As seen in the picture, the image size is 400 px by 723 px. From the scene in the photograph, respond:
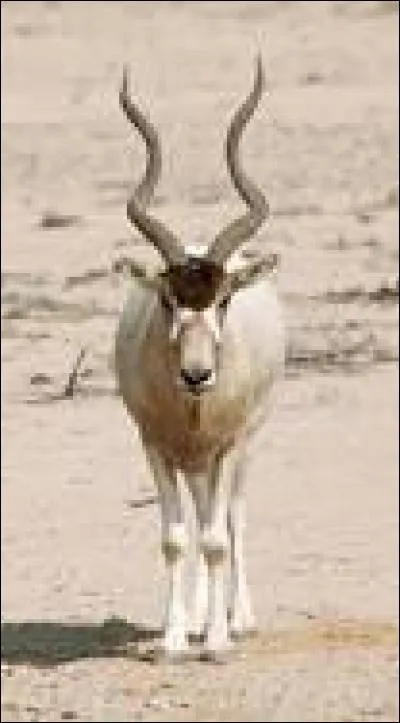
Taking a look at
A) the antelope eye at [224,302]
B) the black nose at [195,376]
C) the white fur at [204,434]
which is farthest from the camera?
the white fur at [204,434]

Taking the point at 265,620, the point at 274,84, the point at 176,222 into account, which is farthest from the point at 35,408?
the point at 274,84

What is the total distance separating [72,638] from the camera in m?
11.5

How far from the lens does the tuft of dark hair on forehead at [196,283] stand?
1068 cm

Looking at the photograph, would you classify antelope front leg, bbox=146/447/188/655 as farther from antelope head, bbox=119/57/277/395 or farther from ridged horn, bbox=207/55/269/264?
ridged horn, bbox=207/55/269/264

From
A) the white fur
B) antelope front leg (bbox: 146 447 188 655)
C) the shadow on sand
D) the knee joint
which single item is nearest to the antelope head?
the white fur

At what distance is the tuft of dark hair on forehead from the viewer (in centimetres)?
1068

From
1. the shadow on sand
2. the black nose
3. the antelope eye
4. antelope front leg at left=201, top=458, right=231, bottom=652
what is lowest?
the shadow on sand

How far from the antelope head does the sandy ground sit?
3.78 ft

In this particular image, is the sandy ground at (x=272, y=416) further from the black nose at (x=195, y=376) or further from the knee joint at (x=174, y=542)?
the black nose at (x=195, y=376)

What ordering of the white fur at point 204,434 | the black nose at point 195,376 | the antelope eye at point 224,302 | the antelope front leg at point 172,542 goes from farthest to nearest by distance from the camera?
1. the antelope front leg at point 172,542
2. the white fur at point 204,434
3. the antelope eye at point 224,302
4. the black nose at point 195,376

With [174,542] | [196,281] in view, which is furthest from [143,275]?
[174,542]

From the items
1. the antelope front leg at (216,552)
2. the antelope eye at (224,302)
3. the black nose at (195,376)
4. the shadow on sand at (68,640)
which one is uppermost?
the antelope eye at (224,302)

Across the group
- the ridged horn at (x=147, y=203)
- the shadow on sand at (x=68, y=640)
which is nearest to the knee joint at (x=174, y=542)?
the shadow on sand at (x=68, y=640)

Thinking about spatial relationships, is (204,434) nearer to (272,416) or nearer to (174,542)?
(174,542)
